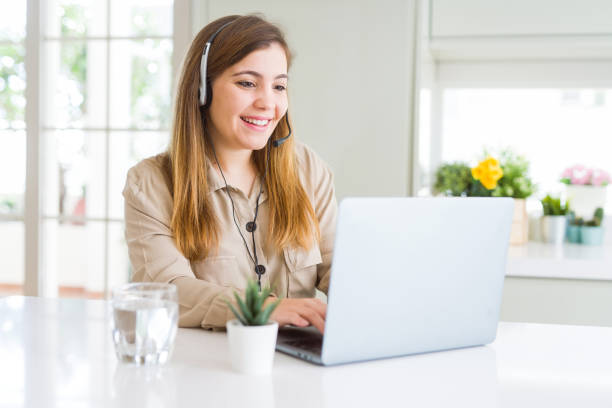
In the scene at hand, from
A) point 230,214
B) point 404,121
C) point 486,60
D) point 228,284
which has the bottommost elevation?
point 228,284

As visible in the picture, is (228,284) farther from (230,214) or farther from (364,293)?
(364,293)

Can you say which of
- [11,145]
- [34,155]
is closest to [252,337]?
[34,155]

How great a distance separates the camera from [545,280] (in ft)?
7.58

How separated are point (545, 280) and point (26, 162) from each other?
2.07 meters

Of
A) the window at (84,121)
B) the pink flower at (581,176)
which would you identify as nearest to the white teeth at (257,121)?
the window at (84,121)

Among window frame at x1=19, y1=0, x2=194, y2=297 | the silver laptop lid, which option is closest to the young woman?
the silver laptop lid

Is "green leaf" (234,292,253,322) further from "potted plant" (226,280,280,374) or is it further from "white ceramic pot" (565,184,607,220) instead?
"white ceramic pot" (565,184,607,220)

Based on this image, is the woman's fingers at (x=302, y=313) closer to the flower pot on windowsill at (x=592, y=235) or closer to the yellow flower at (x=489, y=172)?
the yellow flower at (x=489, y=172)

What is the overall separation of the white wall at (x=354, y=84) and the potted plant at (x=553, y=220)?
2.08ft

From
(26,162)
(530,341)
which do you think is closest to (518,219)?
(530,341)

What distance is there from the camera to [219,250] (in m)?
1.47

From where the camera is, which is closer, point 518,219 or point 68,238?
point 518,219

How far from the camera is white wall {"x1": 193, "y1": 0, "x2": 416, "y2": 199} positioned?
97.0 inches

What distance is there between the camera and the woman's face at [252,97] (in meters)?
1.49
